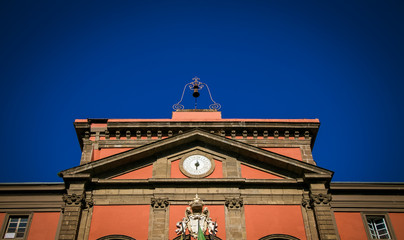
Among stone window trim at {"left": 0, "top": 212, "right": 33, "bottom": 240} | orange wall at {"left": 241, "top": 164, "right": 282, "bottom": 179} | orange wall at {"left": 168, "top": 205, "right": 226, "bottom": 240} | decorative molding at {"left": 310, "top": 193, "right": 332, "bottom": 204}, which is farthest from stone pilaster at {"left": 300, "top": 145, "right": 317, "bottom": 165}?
stone window trim at {"left": 0, "top": 212, "right": 33, "bottom": 240}

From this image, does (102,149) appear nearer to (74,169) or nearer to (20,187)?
(74,169)

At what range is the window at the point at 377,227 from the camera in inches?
853

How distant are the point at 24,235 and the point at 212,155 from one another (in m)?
9.18

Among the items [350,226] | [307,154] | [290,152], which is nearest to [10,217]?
[290,152]

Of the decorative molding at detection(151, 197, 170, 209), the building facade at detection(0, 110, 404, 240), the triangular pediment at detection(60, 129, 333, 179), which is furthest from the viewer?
the triangular pediment at detection(60, 129, 333, 179)

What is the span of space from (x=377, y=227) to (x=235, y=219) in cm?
650

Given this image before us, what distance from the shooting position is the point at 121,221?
21.4 m

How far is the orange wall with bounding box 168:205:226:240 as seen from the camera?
68.7 feet

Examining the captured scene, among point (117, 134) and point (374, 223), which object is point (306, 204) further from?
point (117, 134)

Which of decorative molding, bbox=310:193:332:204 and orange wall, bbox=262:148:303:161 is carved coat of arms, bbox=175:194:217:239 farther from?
orange wall, bbox=262:148:303:161

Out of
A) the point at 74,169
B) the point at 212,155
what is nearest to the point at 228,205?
the point at 212,155

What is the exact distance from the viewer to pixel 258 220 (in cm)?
2147

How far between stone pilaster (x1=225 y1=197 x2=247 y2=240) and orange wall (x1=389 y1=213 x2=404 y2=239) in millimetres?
6778

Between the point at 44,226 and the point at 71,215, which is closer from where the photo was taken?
the point at 71,215
